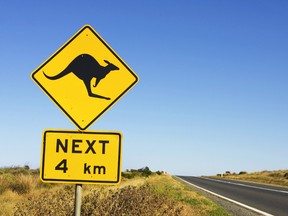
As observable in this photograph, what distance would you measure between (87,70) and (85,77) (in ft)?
0.26

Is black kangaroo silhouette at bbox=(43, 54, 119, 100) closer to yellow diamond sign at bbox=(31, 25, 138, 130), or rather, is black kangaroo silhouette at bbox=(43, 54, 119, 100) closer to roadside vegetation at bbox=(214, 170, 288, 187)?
yellow diamond sign at bbox=(31, 25, 138, 130)

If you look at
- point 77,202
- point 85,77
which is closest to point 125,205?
point 77,202

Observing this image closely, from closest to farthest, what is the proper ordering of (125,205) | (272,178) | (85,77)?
(85,77) < (125,205) < (272,178)

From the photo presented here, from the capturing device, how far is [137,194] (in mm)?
8281

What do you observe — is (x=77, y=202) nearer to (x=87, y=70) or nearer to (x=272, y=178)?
(x=87, y=70)

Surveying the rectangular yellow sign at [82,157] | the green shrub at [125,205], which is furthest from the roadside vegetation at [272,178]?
the rectangular yellow sign at [82,157]

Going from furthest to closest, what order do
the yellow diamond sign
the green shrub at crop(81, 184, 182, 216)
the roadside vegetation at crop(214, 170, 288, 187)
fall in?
the roadside vegetation at crop(214, 170, 288, 187) → the green shrub at crop(81, 184, 182, 216) → the yellow diamond sign

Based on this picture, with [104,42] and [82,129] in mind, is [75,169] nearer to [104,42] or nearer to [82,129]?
[82,129]

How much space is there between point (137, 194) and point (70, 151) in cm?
448

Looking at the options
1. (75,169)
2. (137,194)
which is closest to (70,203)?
(137,194)

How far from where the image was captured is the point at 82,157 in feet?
13.2

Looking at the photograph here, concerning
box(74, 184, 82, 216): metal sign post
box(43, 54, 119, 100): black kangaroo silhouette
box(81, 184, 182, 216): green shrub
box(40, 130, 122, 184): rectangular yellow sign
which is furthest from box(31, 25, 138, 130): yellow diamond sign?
box(81, 184, 182, 216): green shrub

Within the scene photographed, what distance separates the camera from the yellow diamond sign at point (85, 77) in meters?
4.07

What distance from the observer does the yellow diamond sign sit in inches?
160
